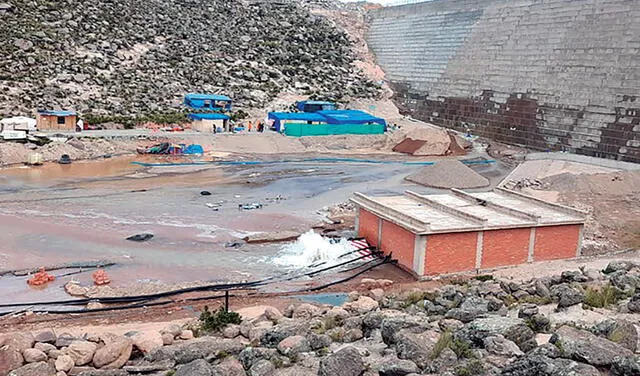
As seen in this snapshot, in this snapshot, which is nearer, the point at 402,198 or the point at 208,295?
the point at 208,295

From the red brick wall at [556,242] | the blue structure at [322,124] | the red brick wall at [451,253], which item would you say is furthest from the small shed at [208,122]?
the red brick wall at [556,242]

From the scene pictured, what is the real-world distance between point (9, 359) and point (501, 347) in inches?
284

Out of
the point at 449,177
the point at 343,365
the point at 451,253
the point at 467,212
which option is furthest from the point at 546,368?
the point at 449,177

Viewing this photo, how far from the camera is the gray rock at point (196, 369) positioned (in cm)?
845

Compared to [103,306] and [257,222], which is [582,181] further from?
[103,306]

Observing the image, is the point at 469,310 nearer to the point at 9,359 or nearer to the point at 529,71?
the point at 9,359

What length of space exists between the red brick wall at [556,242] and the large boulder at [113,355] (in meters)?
14.0

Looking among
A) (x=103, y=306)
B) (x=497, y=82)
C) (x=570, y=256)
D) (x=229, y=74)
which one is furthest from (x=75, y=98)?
(x=570, y=256)

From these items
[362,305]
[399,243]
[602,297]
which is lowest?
[362,305]

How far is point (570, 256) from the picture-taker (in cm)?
2061

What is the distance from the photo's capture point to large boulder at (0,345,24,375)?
9.36m

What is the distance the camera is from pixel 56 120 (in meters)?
40.7

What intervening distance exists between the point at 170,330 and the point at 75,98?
3809 centimetres

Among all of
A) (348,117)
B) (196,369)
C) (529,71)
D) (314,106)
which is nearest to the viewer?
(196,369)
